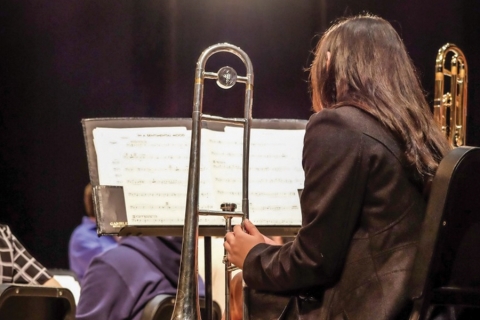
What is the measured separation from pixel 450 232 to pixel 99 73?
16.8 ft

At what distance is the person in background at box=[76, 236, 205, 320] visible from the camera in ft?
8.79

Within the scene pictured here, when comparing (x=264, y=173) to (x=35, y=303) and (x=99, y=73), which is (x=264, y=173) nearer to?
(x=35, y=303)

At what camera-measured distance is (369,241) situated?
1684mm

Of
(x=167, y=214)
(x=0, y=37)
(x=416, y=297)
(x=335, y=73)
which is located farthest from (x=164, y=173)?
(x=0, y=37)

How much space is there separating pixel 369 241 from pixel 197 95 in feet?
2.42

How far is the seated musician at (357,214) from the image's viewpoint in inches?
65.1

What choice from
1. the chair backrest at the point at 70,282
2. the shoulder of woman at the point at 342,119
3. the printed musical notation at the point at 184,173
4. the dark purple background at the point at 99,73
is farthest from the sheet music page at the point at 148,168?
the dark purple background at the point at 99,73

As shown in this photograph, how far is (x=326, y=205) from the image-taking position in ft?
5.43

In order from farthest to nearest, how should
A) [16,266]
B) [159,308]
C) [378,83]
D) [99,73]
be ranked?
[99,73] < [16,266] < [159,308] < [378,83]

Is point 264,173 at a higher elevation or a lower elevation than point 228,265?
higher

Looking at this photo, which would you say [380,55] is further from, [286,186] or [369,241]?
[286,186]

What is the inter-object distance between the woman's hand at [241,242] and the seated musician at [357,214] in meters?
0.06

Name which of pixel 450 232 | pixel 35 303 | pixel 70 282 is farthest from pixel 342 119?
pixel 70 282

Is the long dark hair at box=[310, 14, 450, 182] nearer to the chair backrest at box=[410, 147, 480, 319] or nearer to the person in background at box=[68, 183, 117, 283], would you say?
the chair backrest at box=[410, 147, 480, 319]
